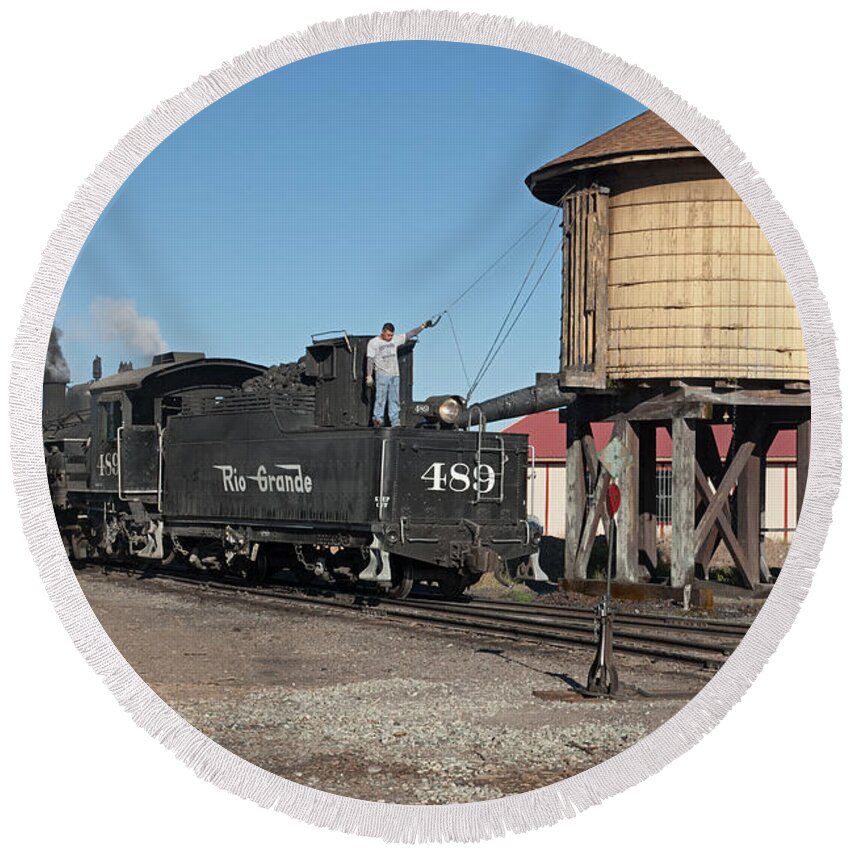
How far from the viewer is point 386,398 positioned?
50.9 feet

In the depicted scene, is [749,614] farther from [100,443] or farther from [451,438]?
[100,443]

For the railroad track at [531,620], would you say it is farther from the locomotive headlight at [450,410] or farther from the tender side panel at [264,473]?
the locomotive headlight at [450,410]

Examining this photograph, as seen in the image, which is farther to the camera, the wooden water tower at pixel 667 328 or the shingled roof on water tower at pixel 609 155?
the wooden water tower at pixel 667 328

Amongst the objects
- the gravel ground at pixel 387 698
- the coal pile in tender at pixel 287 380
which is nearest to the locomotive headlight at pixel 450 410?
the coal pile in tender at pixel 287 380

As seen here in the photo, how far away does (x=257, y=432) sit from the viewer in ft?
57.8

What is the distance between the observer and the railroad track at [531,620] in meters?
13.1

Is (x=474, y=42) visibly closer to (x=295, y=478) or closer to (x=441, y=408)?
(x=441, y=408)

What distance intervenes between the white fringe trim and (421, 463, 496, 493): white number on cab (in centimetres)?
773

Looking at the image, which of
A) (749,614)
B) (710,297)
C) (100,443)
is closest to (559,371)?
(710,297)

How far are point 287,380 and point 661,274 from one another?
555cm

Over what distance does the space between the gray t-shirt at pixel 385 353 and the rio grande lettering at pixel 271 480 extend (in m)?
2.33

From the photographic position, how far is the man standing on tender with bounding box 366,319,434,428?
13.7 meters

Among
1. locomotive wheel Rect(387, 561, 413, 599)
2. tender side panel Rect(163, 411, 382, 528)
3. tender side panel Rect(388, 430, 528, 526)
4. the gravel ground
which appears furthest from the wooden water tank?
the gravel ground

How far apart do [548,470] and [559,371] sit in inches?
332
